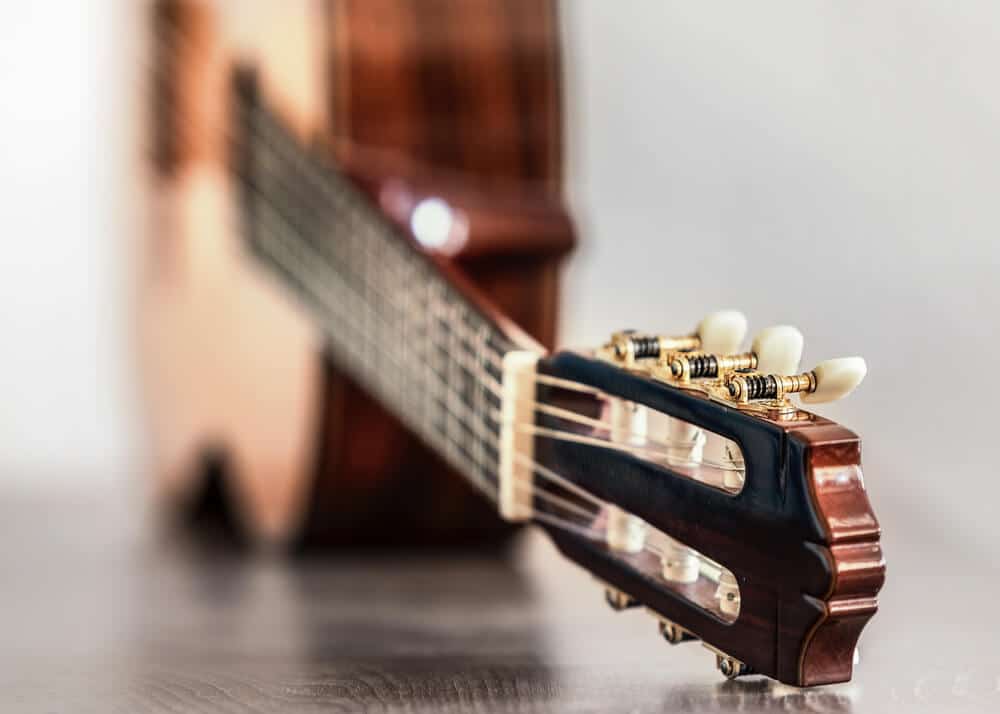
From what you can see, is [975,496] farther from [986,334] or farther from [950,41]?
[950,41]

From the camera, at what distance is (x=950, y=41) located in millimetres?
564

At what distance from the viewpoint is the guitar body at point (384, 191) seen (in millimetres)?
843

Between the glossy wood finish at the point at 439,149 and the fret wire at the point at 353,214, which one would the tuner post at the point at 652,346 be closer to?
the fret wire at the point at 353,214

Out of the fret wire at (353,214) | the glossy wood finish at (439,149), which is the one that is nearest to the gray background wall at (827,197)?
the glossy wood finish at (439,149)

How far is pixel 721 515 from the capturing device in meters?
0.39

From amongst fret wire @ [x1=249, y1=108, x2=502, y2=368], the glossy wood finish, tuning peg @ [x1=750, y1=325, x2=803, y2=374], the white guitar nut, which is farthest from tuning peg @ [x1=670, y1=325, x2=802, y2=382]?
the glossy wood finish

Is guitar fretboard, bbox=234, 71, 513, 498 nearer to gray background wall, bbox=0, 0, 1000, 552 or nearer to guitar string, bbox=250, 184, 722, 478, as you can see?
guitar string, bbox=250, 184, 722, 478

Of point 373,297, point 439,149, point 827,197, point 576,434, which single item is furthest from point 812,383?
point 439,149

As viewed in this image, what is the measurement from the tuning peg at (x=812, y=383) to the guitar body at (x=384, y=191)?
0.40 metres

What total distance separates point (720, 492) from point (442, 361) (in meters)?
0.25

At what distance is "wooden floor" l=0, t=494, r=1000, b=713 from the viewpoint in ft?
1.36

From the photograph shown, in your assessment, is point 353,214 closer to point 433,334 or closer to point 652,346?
point 433,334

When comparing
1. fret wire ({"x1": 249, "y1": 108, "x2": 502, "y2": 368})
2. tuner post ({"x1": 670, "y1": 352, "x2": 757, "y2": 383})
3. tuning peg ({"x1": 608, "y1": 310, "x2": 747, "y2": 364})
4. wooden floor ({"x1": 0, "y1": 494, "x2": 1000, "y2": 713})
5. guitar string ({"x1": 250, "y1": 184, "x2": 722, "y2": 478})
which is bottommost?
wooden floor ({"x1": 0, "y1": 494, "x2": 1000, "y2": 713})

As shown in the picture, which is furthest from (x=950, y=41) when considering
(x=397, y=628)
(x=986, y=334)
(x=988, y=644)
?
(x=397, y=628)
